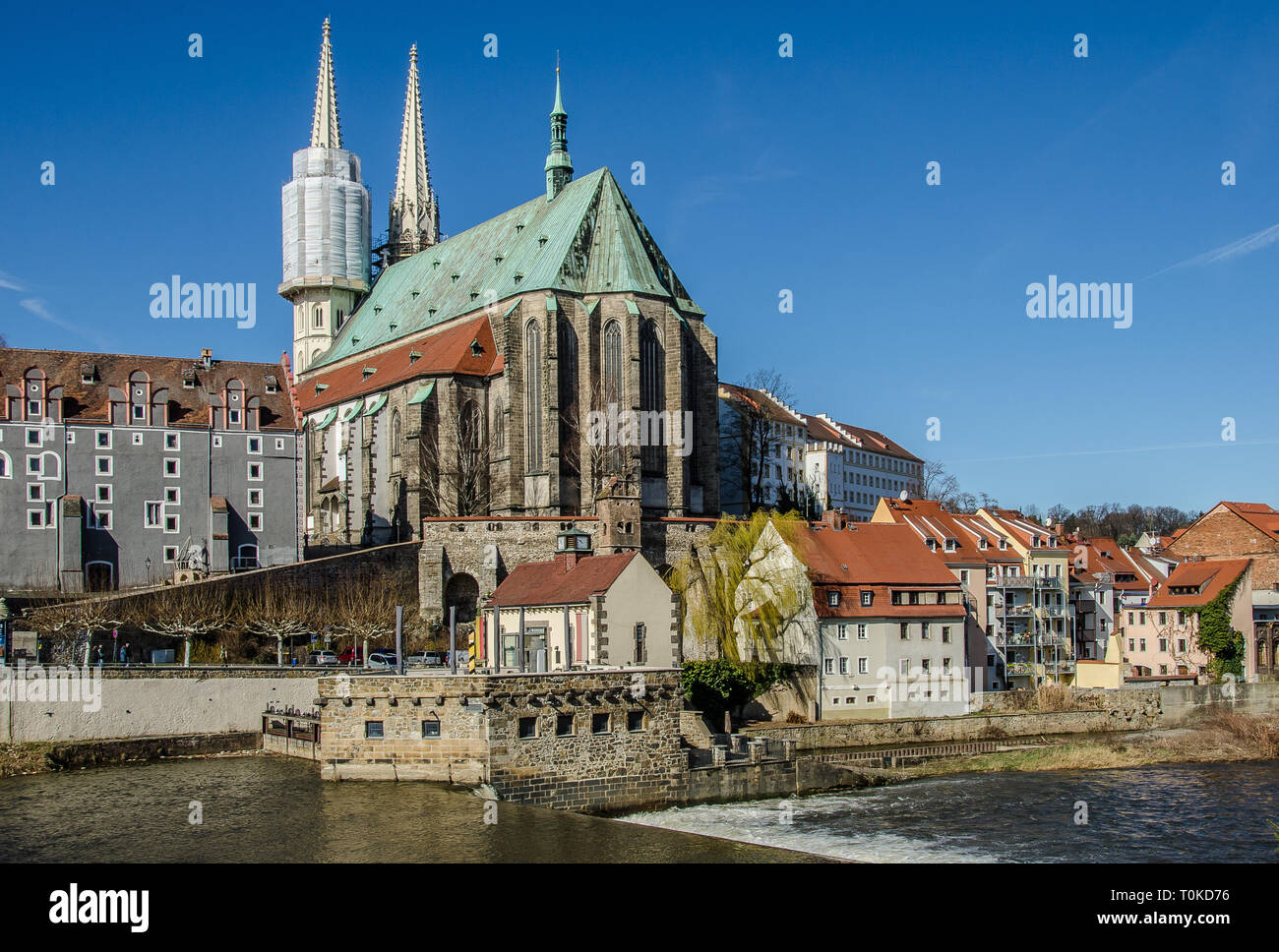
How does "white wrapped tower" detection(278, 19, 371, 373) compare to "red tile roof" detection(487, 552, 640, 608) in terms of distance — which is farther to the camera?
"white wrapped tower" detection(278, 19, 371, 373)

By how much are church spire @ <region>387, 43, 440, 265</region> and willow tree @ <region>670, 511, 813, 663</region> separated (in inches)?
2584

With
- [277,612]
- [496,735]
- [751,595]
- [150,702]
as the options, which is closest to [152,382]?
[277,612]

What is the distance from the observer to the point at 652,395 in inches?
3095

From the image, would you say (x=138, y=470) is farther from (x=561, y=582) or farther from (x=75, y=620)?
(x=561, y=582)

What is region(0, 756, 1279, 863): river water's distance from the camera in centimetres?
2778

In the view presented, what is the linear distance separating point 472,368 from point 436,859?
56.1 m

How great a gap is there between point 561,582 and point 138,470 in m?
27.4

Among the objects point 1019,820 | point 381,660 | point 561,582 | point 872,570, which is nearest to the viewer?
point 1019,820

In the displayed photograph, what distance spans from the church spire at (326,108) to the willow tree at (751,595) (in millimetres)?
65642

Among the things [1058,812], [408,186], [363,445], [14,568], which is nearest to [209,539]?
[14,568]

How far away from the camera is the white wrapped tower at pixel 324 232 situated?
107688 mm

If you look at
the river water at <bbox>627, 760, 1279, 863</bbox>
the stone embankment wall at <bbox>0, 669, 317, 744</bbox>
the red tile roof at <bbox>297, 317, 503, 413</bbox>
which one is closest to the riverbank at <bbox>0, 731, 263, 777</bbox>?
the stone embankment wall at <bbox>0, 669, 317, 744</bbox>

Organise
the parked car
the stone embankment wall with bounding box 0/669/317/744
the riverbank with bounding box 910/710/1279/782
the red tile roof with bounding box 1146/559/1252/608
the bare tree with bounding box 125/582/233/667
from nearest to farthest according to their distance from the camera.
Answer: the stone embankment wall with bounding box 0/669/317/744
the riverbank with bounding box 910/710/1279/782
the parked car
the bare tree with bounding box 125/582/233/667
the red tile roof with bounding box 1146/559/1252/608

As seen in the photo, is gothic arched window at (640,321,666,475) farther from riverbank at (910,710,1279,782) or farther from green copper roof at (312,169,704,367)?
riverbank at (910,710,1279,782)
